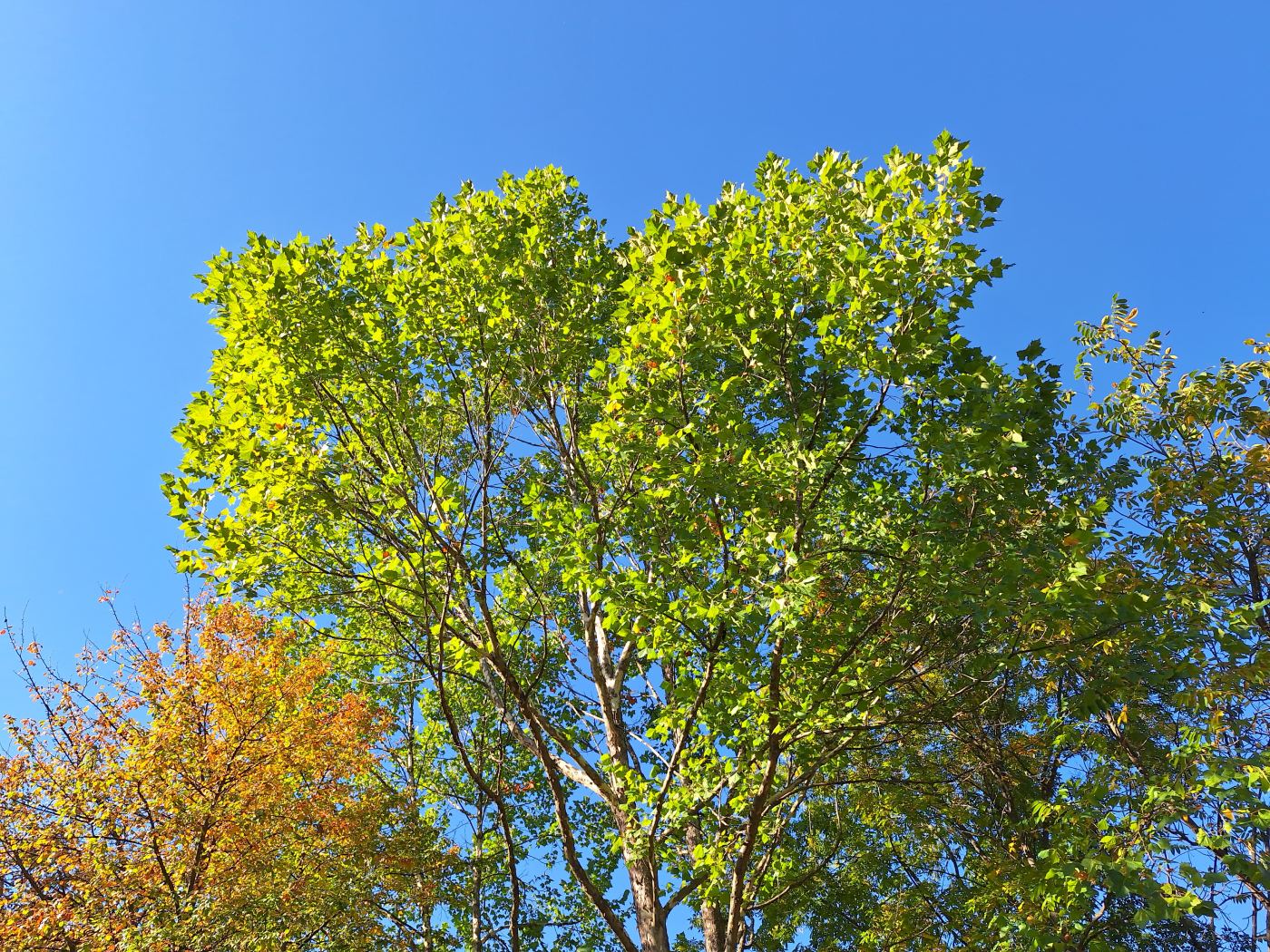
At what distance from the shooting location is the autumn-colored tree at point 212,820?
1102cm

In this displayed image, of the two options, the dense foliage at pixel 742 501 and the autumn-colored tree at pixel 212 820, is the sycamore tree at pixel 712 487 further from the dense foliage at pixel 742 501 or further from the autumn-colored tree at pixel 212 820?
the autumn-colored tree at pixel 212 820

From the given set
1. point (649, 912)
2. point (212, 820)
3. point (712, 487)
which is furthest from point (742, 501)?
point (212, 820)

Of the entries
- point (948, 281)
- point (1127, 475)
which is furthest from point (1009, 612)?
point (1127, 475)

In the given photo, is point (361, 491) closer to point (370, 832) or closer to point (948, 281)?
point (948, 281)

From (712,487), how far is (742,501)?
47 cm

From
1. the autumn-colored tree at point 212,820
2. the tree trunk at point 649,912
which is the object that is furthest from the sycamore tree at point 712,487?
the autumn-colored tree at point 212,820

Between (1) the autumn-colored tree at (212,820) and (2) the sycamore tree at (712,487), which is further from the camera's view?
(1) the autumn-colored tree at (212,820)

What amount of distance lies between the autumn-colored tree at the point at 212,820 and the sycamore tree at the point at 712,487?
4.35m

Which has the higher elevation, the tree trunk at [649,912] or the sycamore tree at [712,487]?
the sycamore tree at [712,487]

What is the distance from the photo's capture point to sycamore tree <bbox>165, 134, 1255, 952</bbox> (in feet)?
22.0

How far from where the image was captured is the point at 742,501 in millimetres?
7215

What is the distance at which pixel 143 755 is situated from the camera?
12797 mm

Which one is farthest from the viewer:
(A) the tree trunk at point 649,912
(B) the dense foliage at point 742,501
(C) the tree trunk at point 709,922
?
(C) the tree trunk at point 709,922

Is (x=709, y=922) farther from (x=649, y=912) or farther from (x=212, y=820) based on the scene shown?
(x=212, y=820)
